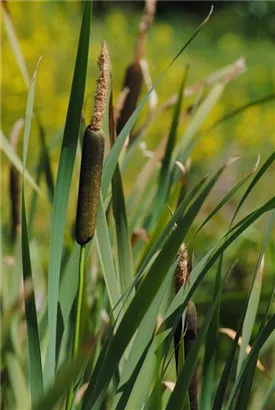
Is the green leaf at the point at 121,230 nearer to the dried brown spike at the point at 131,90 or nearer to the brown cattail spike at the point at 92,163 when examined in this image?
the brown cattail spike at the point at 92,163

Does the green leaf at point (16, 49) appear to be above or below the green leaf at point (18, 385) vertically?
above

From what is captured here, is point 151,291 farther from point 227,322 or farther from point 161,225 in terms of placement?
point 227,322

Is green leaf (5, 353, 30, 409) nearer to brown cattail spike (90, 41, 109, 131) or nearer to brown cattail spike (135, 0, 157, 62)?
brown cattail spike (90, 41, 109, 131)

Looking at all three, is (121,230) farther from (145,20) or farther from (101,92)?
(145,20)

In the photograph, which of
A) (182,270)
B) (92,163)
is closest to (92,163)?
(92,163)

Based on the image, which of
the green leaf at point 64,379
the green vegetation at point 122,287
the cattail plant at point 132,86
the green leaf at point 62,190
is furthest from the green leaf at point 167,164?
the green leaf at point 64,379

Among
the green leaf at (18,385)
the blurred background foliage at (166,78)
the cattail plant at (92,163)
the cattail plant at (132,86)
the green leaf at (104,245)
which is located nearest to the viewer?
the green leaf at (18,385)
